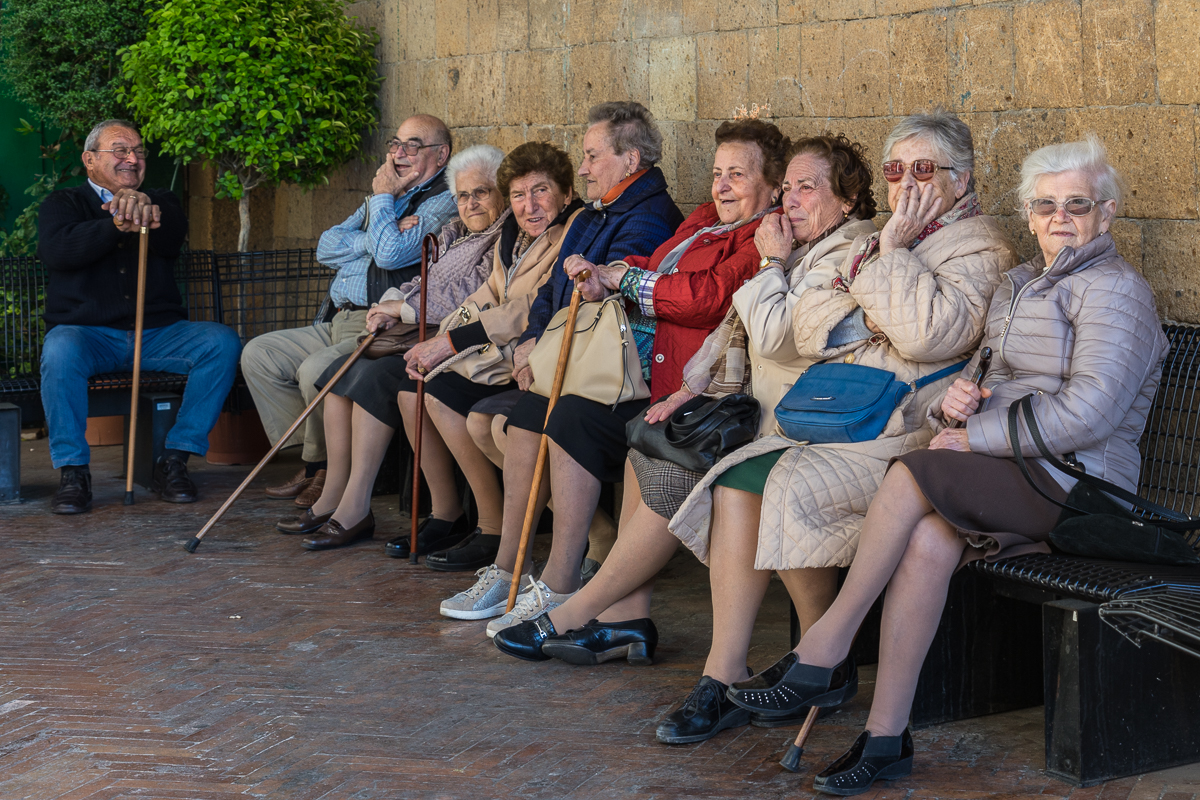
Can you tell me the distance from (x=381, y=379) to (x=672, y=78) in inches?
73.5

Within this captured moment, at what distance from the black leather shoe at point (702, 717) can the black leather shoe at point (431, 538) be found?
6.55ft

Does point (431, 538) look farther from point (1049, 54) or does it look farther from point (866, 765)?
point (1049, 54)

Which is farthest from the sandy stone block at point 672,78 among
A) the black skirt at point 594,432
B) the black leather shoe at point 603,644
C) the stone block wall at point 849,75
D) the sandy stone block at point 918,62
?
the black leather shoe at point 603,644

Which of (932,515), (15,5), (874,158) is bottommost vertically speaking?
(932,515)

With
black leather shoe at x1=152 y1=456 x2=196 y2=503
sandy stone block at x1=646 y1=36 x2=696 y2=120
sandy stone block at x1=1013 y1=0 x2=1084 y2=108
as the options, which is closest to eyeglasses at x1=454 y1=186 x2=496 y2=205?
sandy stone block at x1=646 y1=36 x2=696 y2=120

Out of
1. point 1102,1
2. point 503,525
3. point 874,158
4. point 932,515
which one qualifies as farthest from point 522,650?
point 1102,1

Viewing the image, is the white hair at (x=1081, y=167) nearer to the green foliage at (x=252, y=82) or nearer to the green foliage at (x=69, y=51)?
the green foliage at (x=252, y=82)

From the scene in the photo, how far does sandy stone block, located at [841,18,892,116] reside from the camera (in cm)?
488

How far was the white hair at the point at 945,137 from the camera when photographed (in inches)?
148

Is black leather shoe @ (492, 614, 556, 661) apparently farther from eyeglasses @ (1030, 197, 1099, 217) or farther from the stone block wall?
the stone block wall

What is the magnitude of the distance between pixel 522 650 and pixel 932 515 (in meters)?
1.39

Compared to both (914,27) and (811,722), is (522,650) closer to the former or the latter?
(811,722)

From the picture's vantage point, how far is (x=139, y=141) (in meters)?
6.44

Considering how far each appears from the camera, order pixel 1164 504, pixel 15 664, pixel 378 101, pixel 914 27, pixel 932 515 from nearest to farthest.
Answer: pixel 932 515 < pixel 1164 504 < pixel 15 664 < pixel 914 27 < pixel 378 101
